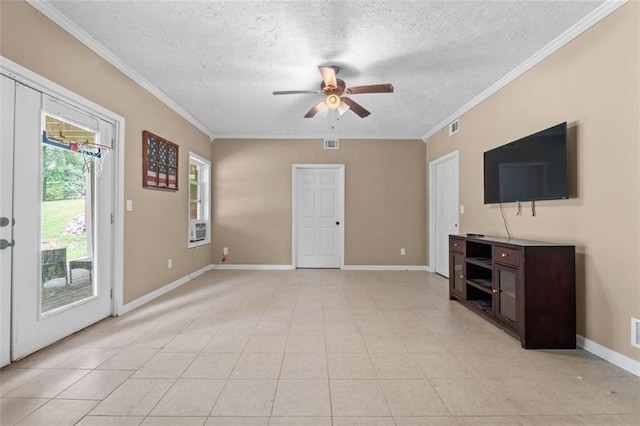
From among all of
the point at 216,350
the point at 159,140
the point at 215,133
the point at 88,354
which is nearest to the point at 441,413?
the point at 216,350

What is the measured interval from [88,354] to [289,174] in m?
4.05

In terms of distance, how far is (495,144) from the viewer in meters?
3.46

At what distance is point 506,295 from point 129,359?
10.1 ft

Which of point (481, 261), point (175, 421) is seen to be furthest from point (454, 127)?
point (175, 421)

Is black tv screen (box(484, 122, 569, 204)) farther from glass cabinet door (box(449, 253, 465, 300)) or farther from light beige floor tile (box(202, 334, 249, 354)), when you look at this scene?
light beige floor tile (box(202, 334, 249, 354))

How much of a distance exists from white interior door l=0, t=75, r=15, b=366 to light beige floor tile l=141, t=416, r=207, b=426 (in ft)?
4.33

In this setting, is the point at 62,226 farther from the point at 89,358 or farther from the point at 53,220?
the point at 89,358

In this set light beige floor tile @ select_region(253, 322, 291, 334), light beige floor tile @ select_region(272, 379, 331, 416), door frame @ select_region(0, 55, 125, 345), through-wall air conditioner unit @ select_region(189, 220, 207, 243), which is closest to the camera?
light beige floor tile @ select_region(272, 379, 331, 416)

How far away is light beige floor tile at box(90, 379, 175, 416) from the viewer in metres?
1.60

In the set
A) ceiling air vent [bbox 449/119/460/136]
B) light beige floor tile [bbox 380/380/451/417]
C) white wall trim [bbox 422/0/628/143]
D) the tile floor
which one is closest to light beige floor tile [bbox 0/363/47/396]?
the tile floor

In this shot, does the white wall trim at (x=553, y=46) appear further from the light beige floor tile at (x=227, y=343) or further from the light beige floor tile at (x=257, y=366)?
the light beige floor tile at (x=227, y=343)

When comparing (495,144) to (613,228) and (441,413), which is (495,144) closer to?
(613,228)

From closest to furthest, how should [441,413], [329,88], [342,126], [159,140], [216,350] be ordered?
[441,413]
[216,350]
[329,88]
[159,140]
[342,126]

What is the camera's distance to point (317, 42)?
259 cm
